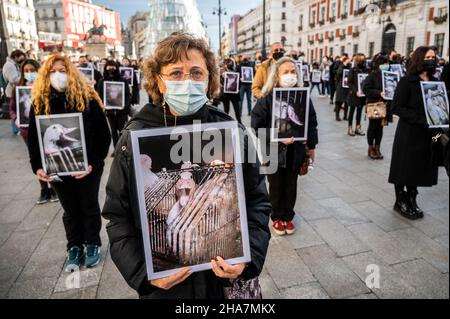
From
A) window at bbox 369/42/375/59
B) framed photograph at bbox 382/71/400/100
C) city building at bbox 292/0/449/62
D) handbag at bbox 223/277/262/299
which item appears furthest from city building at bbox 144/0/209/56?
handbag at bbox 223/277/262/299

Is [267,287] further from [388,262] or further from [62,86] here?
[62,86]

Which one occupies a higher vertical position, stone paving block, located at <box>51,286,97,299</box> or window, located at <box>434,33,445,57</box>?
window, located at <box>434,33,445,57</box>

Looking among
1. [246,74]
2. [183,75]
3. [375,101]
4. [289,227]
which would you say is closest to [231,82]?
[246,74]

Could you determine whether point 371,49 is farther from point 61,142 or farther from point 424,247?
point 61,142

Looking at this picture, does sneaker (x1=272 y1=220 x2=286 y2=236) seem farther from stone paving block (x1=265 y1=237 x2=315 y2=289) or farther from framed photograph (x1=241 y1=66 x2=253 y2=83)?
framed photograph (x1=241 y1=66 x2=253 y2=83)

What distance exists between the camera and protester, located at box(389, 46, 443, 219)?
3.76 metres

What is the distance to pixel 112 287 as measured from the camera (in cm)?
282

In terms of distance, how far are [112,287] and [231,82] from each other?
25.7 ft

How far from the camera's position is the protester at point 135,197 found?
1404 millimetres

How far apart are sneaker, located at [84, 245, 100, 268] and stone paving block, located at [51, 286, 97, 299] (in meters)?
0.34

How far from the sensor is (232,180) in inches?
49.7

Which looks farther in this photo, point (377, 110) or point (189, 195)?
point (377, 110)

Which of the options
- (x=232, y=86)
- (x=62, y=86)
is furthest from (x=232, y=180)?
(x=232, y=86)
